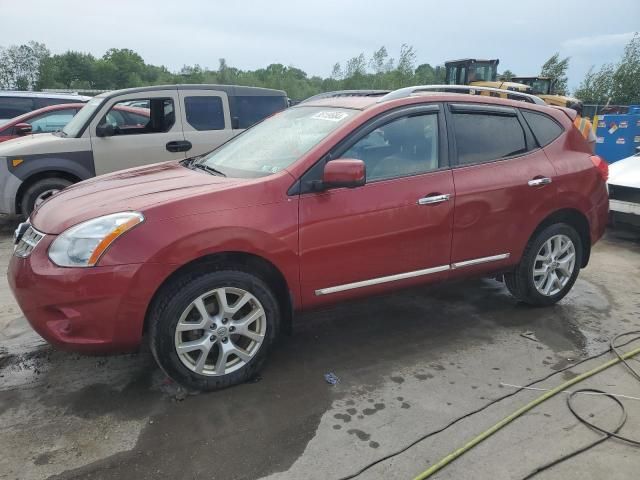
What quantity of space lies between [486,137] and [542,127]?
2.17ft

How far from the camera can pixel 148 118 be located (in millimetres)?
7152

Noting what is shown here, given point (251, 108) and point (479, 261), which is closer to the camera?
point (479, 261)

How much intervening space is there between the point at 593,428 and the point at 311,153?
7.40ft

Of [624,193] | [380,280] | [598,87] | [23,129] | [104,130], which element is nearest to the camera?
[380,280]

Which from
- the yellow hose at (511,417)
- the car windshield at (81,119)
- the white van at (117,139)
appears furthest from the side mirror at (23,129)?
the yellow hose at (511,417)

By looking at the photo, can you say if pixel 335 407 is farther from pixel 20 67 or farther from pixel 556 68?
pixel 20 67

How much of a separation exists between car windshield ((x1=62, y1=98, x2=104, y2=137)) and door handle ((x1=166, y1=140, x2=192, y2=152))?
41.6 inches

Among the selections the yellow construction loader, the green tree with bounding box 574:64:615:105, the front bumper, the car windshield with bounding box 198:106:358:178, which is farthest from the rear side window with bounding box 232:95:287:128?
the green tree with bounding box 574:64:615:105

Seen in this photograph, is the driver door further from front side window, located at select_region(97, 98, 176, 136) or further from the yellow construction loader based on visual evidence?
the yellow construction loader

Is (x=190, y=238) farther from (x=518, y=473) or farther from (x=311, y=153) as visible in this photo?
(x=518, y=473)

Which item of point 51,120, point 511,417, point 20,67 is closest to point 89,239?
point 511,417

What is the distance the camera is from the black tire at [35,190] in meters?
6.46

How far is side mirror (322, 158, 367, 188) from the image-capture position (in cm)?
296

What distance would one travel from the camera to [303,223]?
3.06 m
